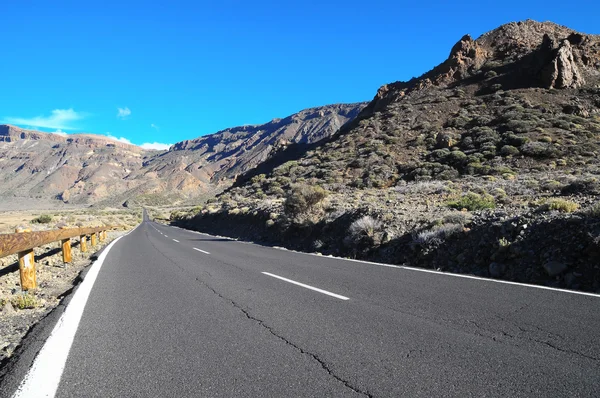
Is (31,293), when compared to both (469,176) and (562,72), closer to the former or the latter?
(469,176)

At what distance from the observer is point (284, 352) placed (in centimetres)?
352

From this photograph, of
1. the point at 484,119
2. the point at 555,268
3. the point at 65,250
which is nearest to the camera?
the point at 555,268

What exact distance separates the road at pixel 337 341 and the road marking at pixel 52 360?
110 millimetres

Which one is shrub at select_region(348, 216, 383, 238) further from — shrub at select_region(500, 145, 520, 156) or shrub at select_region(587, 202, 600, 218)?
shrub at select_region(500, 145, 520, 156)

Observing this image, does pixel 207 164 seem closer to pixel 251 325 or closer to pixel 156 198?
pixel 156 198

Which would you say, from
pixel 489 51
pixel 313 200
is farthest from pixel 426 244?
pixel 489 51

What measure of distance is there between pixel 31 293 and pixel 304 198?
13569 millimetres

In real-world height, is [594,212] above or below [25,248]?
above

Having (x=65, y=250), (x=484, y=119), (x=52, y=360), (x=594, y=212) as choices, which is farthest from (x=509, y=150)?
(x=52, y=360)

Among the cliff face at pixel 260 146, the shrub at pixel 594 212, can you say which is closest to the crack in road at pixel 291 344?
the shrub at pixel 594 212

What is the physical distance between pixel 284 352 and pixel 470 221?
8.36 meters

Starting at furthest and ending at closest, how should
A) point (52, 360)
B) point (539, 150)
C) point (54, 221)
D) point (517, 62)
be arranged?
point (517, 62), point (54, 221), point (539, 150), point (52, 360)

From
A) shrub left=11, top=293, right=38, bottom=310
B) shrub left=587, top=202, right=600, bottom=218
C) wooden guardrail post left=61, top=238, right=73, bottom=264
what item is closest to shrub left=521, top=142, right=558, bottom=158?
shrub left=587, top=202, right=600, bottom=218

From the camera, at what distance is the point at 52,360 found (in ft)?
11.1
